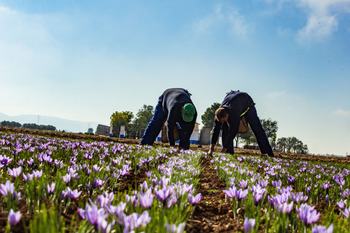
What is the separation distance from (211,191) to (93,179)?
1427 mm

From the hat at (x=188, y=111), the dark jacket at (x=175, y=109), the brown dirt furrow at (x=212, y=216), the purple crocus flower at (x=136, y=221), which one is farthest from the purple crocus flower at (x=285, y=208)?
the dark jacket at (x=175, y=109)

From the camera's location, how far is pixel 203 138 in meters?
46.7

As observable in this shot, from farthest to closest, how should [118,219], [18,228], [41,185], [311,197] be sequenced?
1. [311,197]
2. [41,185]
3. [18,228]
4. [118,219]

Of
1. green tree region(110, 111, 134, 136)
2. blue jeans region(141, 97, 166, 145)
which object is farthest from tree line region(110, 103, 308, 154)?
blue jeans region(141, 97, 166, 145)

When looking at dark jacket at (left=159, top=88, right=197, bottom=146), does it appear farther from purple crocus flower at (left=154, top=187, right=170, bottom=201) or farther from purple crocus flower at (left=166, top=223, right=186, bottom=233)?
purple crocus flower at (left=166, top=223, right=186, bottom=233)

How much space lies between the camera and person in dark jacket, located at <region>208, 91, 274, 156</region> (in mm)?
7590

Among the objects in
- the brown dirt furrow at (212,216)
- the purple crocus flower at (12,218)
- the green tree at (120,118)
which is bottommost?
the brown dirt furrow at (212,216)

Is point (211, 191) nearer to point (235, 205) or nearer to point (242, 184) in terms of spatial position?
point (242, 184)

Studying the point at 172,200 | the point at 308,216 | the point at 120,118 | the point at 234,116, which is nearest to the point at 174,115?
the point at 234,116

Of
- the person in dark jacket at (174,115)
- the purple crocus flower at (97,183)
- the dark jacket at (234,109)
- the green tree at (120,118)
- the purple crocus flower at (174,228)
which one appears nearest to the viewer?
the purple crocus flower at (174,228)

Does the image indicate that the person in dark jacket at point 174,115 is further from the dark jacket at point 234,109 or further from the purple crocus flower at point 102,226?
the purple crocus flower at point 102,226

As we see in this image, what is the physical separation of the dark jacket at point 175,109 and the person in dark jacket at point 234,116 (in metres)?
0.94

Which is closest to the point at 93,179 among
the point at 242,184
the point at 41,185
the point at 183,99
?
the point at 41,185

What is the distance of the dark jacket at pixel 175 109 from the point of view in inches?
316
